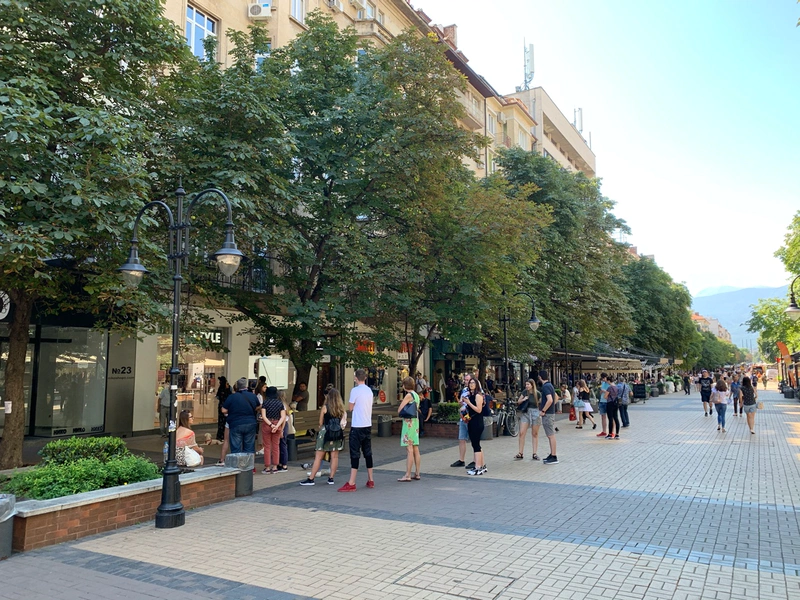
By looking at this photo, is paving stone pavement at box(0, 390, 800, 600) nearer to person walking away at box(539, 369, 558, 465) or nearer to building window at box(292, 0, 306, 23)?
person walking away at box(539, 369, 558, 465)

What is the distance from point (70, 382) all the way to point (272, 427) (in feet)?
29.8

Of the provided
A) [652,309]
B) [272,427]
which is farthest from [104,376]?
[652,309]

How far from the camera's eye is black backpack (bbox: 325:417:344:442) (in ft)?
32.9

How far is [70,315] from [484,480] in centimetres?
1248

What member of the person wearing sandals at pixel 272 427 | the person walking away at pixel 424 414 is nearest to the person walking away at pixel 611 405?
the person walking away at pixel 424 414

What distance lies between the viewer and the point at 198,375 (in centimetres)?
2089

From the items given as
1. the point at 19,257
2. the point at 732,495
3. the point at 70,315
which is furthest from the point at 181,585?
the point at 70,315

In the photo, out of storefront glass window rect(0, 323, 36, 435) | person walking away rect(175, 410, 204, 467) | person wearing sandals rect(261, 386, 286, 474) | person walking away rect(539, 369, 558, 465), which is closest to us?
person walking away rect(175, 410, 204, 467)

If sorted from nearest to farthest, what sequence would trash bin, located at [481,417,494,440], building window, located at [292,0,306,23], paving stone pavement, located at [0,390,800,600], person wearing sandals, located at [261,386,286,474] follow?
paving stone pavement, located at [0,390,800,600], person wearing sandals, located at [261,386,286,474], trash bin, located at [481,417,494,440], building window, located at [292,0,306,23]

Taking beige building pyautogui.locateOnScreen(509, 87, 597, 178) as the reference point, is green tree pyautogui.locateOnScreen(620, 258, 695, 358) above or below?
below

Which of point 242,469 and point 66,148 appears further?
point 66,148

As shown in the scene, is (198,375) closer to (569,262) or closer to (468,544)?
(468,544)

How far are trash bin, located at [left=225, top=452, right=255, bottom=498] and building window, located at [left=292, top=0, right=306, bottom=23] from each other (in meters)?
21.0

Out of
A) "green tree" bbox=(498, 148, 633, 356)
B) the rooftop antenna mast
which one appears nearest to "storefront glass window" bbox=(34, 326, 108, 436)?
"green tree" bbox=(498, 148, 633, 356)
